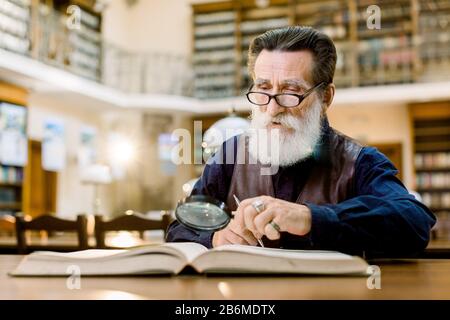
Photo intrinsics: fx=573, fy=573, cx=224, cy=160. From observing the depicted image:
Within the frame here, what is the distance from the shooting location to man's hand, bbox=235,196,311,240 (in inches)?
47.3

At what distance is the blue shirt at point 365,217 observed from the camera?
1.27m

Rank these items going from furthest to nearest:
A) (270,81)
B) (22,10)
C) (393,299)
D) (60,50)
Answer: (60,50) → (22,10) → (270,81) → (393,299)

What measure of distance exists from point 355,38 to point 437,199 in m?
3.31

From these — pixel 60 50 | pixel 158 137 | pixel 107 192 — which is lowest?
pixel 107 192

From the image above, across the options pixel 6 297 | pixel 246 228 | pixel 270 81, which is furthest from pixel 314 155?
pixel 6 297

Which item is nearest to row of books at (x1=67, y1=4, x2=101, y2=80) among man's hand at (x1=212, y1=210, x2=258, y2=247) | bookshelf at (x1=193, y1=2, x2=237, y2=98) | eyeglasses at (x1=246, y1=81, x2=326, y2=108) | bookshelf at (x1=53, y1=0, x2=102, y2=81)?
bookshelf at (x1=53, y1=0, x2=102, y2=81)

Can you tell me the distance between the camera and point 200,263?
1.09 m

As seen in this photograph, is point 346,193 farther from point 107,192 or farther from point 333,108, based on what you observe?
point 107,192

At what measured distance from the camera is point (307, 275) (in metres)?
1.08

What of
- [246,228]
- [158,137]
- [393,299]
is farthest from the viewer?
[158,137]

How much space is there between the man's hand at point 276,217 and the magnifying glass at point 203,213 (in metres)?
0.06

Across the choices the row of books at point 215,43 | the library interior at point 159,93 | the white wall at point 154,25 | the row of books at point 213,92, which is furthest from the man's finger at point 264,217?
the white wall at point 154,25

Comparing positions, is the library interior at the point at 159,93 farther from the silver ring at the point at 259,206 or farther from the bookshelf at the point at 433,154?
the silver ring at the point at 259,206
